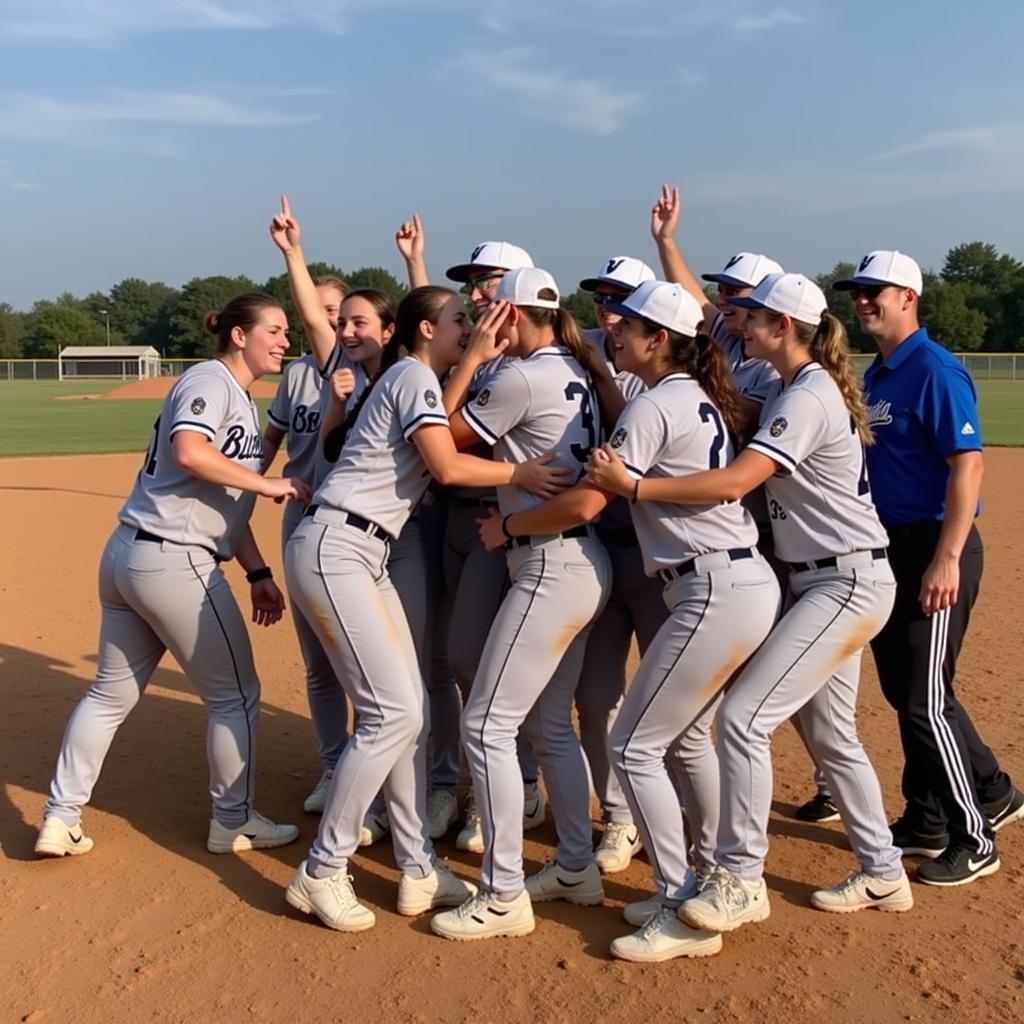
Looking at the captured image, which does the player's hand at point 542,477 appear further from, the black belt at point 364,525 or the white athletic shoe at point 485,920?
the white athletic shoe at point 485,920

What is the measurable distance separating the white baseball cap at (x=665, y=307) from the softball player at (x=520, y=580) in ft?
1.10

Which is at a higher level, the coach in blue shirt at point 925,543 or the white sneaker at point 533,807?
the coach in blue shirt at point 925,543

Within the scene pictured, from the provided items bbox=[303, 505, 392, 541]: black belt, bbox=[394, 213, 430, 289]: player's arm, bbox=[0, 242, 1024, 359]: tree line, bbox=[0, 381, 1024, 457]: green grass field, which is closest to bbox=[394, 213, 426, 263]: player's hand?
bbox=[394, 213, 430, 289]: player's arm

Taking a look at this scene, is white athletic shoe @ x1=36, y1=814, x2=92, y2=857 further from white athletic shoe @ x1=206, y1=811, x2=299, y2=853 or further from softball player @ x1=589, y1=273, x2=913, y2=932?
softball player @ x1=589, y1=273, x2=913, y2=932

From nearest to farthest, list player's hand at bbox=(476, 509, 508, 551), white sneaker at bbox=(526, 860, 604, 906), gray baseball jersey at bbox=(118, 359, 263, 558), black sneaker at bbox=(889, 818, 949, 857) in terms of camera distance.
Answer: player's hand at bbox=(476, 509, 508, 551), white sneaker at bbox=(526, 860, 604, 906), gray baseball jersey at bbox=(118, 359, 263, 558), black sneaker at bbox=(889, 818, 949, 857)

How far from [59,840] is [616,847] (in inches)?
82.5

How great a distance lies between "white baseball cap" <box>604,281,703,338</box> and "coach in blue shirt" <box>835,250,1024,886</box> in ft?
3.39

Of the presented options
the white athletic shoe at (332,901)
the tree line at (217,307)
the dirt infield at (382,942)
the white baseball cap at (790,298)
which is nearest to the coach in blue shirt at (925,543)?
the dirt infield at (382,942)

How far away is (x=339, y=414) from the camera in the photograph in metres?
4.27

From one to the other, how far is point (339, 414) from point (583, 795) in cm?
168

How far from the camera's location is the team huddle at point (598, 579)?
3514 mm

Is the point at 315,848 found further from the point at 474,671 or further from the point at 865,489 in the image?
the point at 865,489

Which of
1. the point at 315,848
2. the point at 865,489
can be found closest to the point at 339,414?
the point at 315,848

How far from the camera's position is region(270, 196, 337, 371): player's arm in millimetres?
4816
